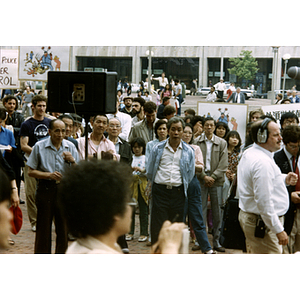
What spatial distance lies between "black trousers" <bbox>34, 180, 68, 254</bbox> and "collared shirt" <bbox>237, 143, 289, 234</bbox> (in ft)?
5.93

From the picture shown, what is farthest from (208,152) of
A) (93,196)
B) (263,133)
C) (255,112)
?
(93,196)

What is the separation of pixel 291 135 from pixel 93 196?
8.93 ft

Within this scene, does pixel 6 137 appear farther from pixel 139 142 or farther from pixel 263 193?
pixel 263 193

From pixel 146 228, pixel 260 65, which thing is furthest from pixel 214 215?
pixel 260 65

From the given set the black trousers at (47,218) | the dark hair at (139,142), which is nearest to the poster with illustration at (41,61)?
the dark hair at (139,142)

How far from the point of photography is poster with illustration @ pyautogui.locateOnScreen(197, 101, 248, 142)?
21.2 ft

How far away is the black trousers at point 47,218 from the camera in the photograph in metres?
4.43

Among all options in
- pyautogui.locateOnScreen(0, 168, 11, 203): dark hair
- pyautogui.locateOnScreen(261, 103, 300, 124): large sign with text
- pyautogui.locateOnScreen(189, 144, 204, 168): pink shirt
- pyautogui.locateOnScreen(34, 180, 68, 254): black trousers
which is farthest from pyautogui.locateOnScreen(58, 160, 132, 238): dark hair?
pyautogui.locateOnScreen(261, 103, 300, 124): large sign with text

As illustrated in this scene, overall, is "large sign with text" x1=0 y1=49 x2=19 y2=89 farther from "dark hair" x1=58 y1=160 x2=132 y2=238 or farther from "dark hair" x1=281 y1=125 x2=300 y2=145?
"dark hair" x1=58 y1=160 x2=132 y2=238

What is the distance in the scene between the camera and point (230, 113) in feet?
21.5

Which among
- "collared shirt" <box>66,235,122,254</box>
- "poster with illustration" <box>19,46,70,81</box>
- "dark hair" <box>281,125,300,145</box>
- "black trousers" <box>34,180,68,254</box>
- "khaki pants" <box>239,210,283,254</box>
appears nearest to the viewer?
"collared shirt" <box>66,235,122,254</box>

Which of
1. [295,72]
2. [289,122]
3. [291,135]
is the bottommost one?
[291,135]

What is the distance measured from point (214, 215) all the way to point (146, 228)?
0.84 m

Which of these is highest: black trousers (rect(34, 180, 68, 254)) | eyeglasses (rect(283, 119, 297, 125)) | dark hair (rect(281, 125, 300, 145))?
eyeglasses (rect(283, 119, 297, 125))
